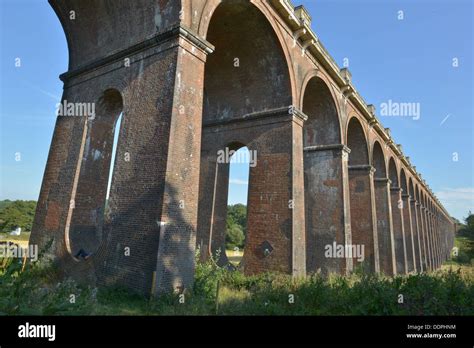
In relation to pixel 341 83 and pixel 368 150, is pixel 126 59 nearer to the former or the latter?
pixel 341 83

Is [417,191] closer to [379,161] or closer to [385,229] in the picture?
[379,161]

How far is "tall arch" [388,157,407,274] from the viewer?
78.5 feet

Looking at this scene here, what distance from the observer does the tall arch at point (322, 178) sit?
14.3 metres

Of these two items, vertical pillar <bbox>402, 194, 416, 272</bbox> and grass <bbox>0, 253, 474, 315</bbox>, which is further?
vertical pillar <bbox>402, 194, 416, 272</bbox>

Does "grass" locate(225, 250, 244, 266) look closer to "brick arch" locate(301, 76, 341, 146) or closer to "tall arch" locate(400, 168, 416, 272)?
"brick arch" locate(301, 76, 341, 146)

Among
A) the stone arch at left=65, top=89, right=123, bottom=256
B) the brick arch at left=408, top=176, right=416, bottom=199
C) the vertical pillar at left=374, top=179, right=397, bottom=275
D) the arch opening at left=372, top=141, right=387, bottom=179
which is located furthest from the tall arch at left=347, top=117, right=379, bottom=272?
the brick arch at left=408, top=176, right=416, bottom=199

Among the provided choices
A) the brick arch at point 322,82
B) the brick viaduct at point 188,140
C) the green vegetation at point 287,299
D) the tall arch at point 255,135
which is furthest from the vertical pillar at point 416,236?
the green vegetation at point 287,299

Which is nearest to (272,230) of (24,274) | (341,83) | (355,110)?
(24,274)

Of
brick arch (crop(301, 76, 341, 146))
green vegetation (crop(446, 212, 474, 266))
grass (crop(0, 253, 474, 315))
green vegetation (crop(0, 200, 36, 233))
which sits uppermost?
brick arch (crop(301, 76, 341, 146))

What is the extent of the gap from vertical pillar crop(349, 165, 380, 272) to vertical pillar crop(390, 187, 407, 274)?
814cm

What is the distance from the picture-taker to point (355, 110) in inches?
720

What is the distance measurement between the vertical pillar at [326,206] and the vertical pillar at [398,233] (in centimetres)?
1222

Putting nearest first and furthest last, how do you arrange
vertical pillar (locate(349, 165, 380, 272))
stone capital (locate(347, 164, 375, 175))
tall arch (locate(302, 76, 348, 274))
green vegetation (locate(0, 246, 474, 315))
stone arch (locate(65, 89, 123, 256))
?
green vegetation (locate(0, 246, 474, 315))
stone arch (locate(65, 89, 123, 256))
tall arch (locate(302, 76, 348, 274))
vertical pillar (locate(349, 165, 380, 272))
stone capital (locate(347, 164, 375, 175))
